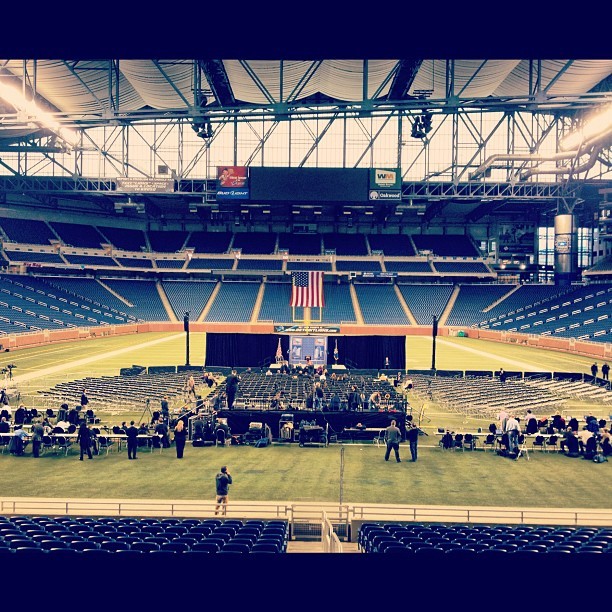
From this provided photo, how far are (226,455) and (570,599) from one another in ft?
51.6

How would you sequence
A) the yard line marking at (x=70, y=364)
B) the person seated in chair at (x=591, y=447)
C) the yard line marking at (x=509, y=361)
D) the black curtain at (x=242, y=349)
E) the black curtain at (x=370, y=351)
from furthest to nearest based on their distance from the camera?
the yard line marking at (x=509, y=361) → the black curtain at (x=242, y=349) → the black curtain at (x=370, y=351) → the yard line marking at (x=70, y=364) → the person seated in chair at (x=591, y=447)

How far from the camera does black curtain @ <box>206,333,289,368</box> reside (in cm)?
3319

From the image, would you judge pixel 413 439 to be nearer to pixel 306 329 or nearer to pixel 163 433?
pixel 163 433

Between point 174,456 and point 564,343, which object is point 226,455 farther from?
point 564,343

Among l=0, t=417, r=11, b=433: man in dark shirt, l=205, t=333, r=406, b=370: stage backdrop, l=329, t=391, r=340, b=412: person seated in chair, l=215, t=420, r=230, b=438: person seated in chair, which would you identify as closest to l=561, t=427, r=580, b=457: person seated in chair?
l=329, t=391, r=340, b=412: person seated in chair

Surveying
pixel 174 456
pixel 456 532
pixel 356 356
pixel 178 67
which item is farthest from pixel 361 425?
pixel 178 67

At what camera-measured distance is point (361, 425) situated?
19641 mm

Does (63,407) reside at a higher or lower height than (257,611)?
lower

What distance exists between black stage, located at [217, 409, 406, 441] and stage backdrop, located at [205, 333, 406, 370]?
13.1 m

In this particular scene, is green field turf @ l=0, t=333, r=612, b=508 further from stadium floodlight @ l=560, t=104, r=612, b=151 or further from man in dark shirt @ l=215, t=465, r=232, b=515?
stadium floodlight @ l=560, t=104, r=612, b=151

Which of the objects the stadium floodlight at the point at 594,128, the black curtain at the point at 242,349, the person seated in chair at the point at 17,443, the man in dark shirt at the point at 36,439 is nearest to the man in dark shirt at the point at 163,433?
the man in dark shirt at the point at 36,439

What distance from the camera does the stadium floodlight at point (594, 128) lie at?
129 feet

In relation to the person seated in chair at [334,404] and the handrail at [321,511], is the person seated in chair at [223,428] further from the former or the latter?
the handrail at [321,511]

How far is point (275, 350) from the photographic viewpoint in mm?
33625
